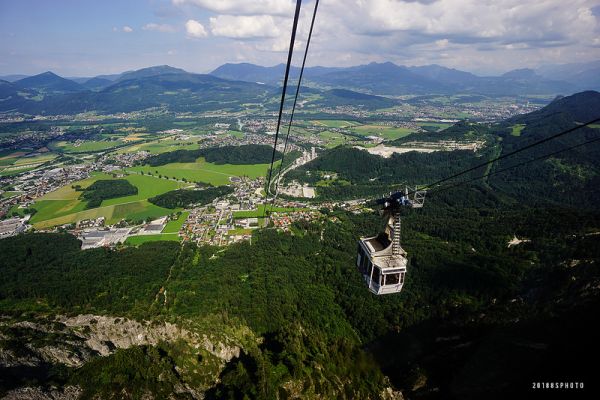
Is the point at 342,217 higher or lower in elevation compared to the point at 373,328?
higher

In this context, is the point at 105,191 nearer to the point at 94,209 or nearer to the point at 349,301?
the point at 94,209

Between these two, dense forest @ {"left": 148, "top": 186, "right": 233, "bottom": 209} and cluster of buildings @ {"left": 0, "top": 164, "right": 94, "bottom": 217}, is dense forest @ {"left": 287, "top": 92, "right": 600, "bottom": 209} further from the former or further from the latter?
cluster of buildings @ {"left": 0, "top": 164, "right": 94, "bottom": 217}

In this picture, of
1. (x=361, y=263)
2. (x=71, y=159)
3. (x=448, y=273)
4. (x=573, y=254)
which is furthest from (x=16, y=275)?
(x=71, y=159)

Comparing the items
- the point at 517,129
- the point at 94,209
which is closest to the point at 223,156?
the point at 94,209

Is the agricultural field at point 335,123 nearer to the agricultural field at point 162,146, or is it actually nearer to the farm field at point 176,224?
the agricultural field at point 162,146

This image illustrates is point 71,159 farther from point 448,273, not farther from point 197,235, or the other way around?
point 448,273
